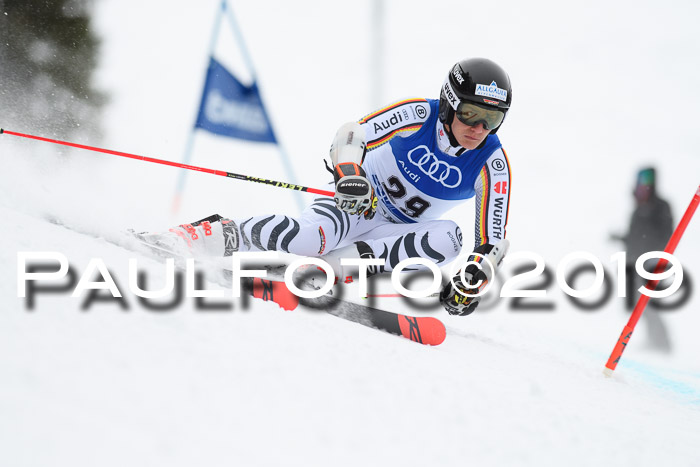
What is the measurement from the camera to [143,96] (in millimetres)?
8188

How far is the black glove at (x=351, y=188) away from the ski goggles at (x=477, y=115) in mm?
620

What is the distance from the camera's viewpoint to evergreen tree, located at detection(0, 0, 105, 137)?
6645 mm

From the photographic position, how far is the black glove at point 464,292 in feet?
9.71

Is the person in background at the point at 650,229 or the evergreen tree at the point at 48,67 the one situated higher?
the evergreen tree at the point at 48,67

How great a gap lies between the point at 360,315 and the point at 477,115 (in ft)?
3.99

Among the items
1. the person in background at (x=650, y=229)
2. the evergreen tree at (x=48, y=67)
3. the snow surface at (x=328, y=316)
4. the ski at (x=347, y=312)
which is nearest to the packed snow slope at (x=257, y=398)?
the snow surface at (x=328, y=316)

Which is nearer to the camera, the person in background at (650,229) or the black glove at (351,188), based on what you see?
the black glove at (351,188)

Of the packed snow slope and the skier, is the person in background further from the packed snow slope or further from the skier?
the packed snow slope

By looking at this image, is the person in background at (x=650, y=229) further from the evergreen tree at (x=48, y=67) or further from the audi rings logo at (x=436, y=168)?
the evergreen tree at (x=48, y=67)

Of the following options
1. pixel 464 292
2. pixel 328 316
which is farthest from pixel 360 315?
pixel 464 292

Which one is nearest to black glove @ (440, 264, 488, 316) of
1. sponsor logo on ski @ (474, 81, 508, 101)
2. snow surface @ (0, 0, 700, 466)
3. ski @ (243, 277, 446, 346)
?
snow surface @ (0, 0, 700, 466)

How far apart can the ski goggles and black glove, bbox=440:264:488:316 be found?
768 millimetres

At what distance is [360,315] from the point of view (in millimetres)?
2707

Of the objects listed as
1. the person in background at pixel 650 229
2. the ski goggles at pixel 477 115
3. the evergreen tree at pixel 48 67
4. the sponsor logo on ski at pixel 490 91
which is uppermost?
the evergreen tree at pixel 48 67
